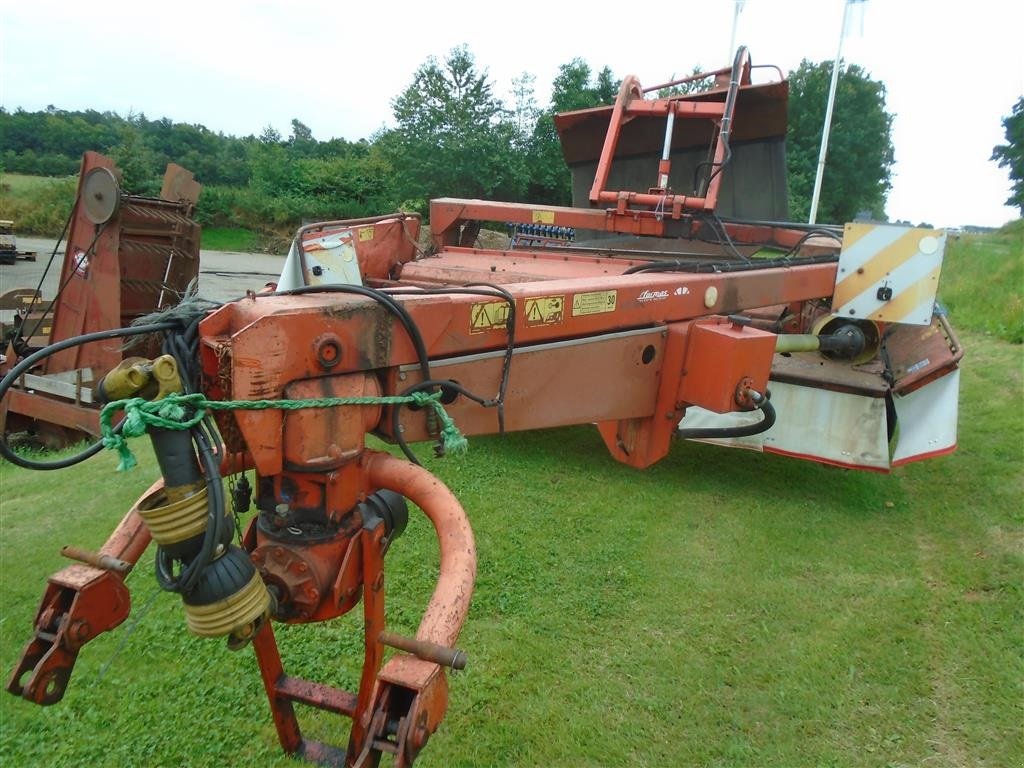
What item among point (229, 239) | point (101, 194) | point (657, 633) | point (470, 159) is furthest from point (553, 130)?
point (657, 633)

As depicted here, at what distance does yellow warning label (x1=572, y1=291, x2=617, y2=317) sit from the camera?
2.16 m

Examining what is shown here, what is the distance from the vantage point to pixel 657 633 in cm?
310

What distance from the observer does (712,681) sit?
281cm

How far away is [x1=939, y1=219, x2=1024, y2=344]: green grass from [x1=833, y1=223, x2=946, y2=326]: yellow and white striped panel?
5.62 m

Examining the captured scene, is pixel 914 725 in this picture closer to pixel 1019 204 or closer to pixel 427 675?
pixel 427 675

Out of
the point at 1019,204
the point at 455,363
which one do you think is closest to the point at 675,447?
the point at 455,363

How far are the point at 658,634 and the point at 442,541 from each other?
71.6 inches

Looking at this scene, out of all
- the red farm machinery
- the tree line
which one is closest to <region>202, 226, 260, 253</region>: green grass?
the tree line

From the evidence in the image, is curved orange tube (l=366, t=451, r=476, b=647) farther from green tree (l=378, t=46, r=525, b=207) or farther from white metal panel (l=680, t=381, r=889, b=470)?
green tree (l=378, t=46, r=525, b=207)

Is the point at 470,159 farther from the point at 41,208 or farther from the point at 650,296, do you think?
the point at 650,296

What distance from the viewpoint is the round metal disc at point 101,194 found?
597 cm

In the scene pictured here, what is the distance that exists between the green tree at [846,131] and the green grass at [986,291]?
47.8ft

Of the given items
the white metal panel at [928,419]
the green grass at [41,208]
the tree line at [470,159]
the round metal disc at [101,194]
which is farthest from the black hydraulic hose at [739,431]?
the green grass at [41,208]

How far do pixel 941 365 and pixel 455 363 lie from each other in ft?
10.3
